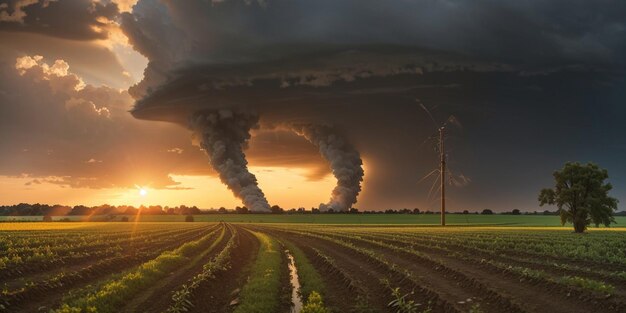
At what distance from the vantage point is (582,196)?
257 ft

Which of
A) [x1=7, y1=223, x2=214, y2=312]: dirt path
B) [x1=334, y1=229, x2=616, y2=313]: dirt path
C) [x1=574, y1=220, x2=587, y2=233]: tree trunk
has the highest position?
[x1=574, y1=220, x2=587, y2=233]: tree trunk

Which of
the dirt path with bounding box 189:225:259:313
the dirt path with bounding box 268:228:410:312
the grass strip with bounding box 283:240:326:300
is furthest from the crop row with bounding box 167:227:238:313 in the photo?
the dirt path with bounding box 268:228:410:312

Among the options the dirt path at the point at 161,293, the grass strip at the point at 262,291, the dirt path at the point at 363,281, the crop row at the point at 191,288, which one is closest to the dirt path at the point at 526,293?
the dirt path at the point at 363,281

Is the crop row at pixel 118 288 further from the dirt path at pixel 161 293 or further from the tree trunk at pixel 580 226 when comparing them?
the tree trunk at pixel 580 226

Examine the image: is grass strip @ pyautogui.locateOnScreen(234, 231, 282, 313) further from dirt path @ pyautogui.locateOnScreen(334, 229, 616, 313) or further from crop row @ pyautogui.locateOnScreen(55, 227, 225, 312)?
dirt path @ pyautogui.locateOnScreen(334, 229, 616, 313)

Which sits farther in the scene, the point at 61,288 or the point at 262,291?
Result: the point at 61,288

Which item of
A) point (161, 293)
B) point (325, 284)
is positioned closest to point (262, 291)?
point (325, 284)

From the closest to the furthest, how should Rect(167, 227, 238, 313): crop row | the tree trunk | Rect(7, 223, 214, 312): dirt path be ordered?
Rect(167, 227, 238, 313): crop row < Rect(7, 223, 214, 312): dirt path < the tree trunk

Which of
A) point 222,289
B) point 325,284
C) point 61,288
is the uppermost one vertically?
point 325,284

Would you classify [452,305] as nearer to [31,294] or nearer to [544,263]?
[544,263]

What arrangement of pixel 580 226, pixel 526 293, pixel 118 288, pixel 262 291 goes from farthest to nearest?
1. pixel 580 226
2. pixel 118 288
3. pixel 262 291
4. pixel 526 293

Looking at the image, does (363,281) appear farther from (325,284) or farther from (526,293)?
(526,293)

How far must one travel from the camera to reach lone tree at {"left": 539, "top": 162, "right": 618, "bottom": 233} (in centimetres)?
7709

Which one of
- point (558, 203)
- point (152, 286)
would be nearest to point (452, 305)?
point (152, 286)
